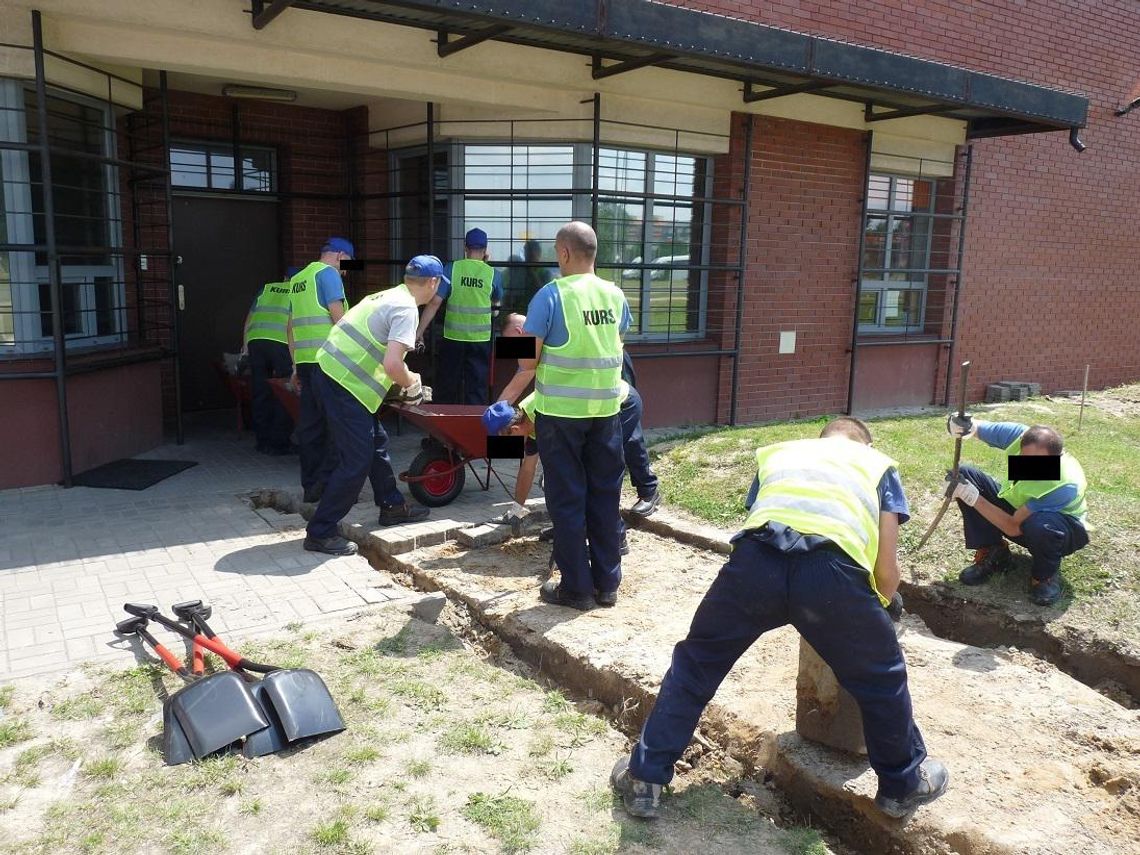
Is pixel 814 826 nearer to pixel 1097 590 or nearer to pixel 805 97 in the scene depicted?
pixel 1097 590

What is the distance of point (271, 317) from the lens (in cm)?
838

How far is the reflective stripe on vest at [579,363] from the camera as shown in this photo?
4.90 meters

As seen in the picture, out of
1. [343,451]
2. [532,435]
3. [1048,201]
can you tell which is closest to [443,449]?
[532,435]

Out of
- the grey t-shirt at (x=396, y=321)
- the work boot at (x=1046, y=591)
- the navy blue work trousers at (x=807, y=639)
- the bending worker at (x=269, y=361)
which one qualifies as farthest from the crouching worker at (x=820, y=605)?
the bending worker at (x=269, y=361)

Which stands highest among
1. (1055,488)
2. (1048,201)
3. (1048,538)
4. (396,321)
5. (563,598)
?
(1048,201)

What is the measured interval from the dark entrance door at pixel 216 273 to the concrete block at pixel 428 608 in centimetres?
562

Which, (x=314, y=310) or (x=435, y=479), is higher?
(x=314, y=310)

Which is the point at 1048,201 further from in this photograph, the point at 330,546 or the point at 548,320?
the point at 330,546

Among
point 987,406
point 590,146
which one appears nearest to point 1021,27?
point 987,406

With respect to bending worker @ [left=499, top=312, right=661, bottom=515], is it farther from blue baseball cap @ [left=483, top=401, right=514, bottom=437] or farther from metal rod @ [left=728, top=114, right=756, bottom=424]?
metal rod @ [left=728, top=114, right=756, bottom=424]

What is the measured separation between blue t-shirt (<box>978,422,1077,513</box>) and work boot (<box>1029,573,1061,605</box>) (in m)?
0.37

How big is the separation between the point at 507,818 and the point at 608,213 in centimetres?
692

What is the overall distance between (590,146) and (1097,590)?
228 inches

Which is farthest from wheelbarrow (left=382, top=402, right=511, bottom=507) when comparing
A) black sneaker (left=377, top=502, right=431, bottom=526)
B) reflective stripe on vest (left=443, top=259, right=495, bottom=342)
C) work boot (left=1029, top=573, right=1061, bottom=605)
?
work boot (left=1029, top=573, right=1061, bottom=605)
